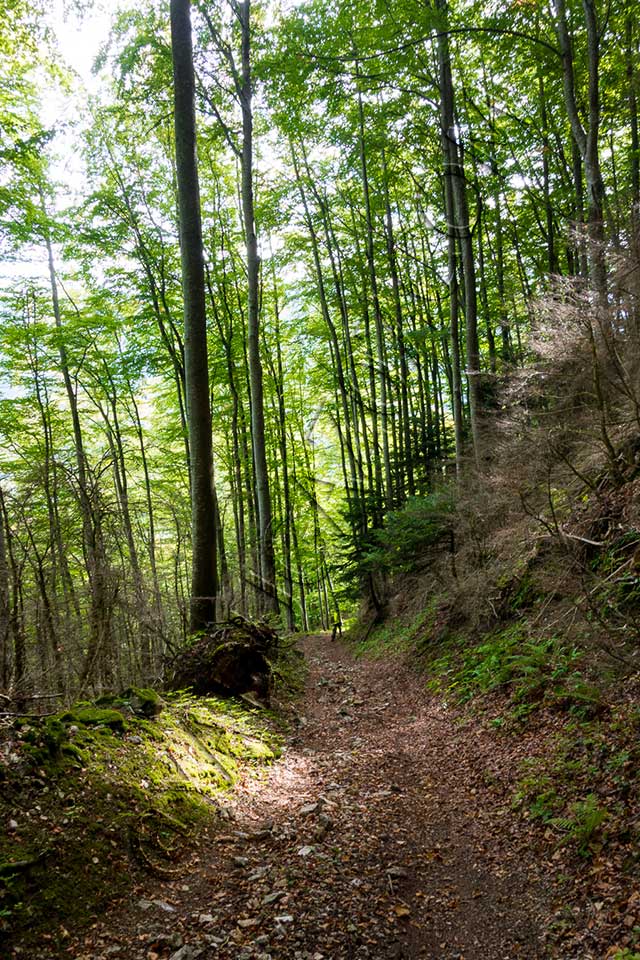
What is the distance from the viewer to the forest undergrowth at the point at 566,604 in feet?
10.6

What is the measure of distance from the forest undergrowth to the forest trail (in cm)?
34

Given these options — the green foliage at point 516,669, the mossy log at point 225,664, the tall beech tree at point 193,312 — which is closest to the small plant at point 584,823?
the green foliage at point 516,669

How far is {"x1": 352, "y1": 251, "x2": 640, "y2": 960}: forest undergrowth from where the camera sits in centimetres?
322

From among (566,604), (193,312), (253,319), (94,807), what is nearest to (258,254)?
(253,319)

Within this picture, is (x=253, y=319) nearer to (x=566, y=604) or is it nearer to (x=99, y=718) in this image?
(x=566, y=604)

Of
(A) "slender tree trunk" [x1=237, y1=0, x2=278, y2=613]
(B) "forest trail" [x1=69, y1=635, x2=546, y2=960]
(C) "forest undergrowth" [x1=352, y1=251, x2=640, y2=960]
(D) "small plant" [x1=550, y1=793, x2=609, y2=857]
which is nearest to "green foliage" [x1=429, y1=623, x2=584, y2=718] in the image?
(C) "forest undergrowth" [x1=352, y1=251, x2=640, y2=960]

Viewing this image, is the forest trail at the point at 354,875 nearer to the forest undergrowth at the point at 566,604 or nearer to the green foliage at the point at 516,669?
the forest undergrowth at the point at 566,604

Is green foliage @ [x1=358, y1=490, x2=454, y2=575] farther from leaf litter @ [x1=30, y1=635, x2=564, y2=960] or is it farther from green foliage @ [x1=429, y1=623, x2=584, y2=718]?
leaf litter @ [x1=30, y1=635, x2=564, y2=960]

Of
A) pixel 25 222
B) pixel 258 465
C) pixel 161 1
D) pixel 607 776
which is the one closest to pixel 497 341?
pixel 258 465

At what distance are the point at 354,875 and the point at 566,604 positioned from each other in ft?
10.5

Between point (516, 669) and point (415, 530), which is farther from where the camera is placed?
point (415, 530)

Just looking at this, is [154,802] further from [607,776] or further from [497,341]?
[497,341]

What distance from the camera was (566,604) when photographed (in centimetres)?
539

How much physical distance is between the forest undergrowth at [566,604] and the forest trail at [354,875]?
34 centimetres
